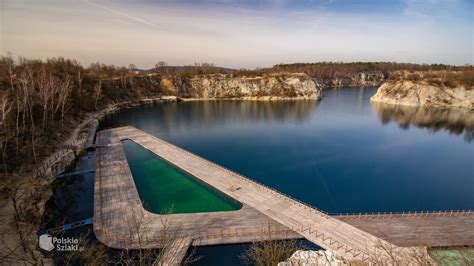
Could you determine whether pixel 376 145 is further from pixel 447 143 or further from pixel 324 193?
pixel 324 193

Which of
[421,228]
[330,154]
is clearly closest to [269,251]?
[421,228]

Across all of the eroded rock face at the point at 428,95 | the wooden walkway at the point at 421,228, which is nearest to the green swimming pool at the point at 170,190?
the wooden walkway at the point at 421,228

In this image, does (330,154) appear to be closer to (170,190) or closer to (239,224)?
(239,224)

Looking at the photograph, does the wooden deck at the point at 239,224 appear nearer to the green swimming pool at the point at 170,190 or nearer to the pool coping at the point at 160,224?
the pool coping at the point at 160,224

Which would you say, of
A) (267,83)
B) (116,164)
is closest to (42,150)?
(116,164)

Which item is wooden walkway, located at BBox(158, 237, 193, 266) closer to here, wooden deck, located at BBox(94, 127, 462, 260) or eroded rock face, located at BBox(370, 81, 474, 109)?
wooden deck, located at BBox(94, 127, 462, 260)

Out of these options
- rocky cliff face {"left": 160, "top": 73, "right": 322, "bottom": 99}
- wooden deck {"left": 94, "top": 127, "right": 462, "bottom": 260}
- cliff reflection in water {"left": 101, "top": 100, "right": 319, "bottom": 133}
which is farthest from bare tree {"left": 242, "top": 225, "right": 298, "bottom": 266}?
rocky cliff face {"left": 160, "top": 73, "right": 322, "bottom": 99}

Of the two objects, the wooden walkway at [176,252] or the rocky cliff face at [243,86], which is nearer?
the wooden walkway at [176,252]
